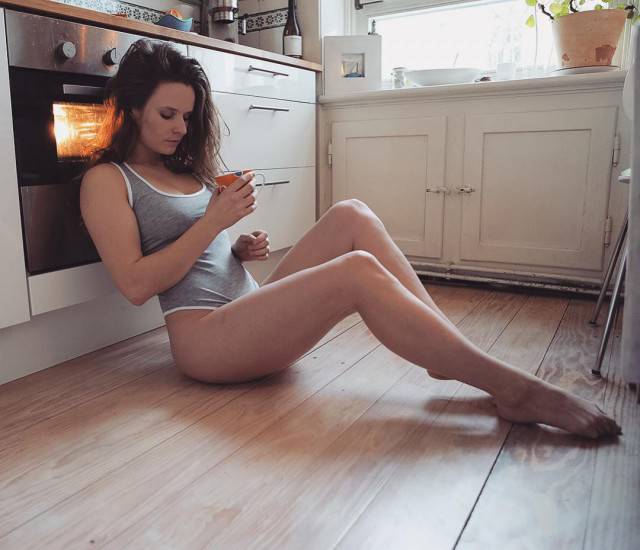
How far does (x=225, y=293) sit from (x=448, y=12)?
1.98 meters

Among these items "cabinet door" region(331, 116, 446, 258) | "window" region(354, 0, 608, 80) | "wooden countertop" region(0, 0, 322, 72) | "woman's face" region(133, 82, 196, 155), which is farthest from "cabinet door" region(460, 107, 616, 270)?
"woman's face" region(133, 82, 196, 155)

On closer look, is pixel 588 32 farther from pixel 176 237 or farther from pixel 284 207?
pixel 176 237

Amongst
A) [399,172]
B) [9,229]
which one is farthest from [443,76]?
[9,229]

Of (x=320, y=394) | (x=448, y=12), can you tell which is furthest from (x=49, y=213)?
(x=448, y=12)

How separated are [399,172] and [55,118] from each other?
1417 mm

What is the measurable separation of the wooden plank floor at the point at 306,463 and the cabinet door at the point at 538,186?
70 cm

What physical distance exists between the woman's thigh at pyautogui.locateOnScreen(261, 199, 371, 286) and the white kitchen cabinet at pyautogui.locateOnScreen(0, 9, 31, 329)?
0.57 metres

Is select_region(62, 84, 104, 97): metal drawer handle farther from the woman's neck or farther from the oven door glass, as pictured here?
the woman's neck

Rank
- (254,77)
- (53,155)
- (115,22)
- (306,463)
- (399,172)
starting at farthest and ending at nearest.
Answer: (399,172) < (254,77) < (115,22) < (53,155) < (306,463)

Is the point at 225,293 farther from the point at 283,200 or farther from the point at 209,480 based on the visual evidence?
the point at 283,200

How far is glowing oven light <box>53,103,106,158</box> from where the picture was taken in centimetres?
147

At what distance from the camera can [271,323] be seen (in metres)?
1.21

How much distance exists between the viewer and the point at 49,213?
145cm

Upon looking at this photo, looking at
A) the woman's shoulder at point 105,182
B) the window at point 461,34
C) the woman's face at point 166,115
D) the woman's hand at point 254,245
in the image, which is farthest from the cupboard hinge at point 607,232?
the woman's shoulder at point 105,182
